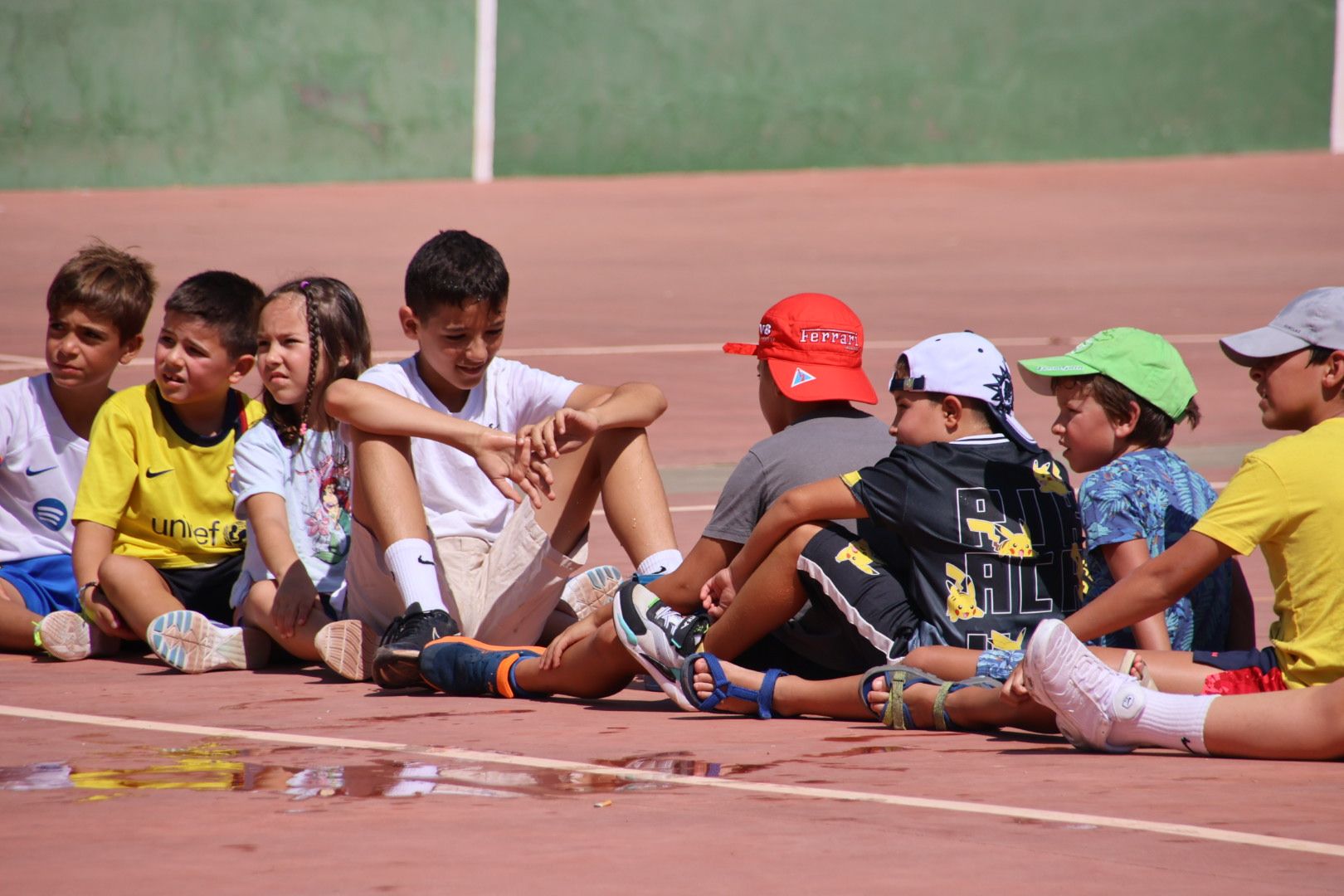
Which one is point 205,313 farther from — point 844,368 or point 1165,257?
point 1165,257

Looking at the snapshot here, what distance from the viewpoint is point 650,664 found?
5.50 m

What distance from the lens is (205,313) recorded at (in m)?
6.63

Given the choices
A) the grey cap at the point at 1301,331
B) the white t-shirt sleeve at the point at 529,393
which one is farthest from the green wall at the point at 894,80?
the grey cap at the point at 1301,331

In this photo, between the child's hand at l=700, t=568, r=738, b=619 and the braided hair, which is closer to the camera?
the child's hand at l=700, t=568, r=738, b=619

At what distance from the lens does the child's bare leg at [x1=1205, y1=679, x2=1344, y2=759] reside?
15.2 ft

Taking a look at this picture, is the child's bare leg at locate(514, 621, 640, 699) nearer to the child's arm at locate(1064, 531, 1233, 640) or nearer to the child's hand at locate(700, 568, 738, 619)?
the child's hand at locate(700, 568, 738, 619)

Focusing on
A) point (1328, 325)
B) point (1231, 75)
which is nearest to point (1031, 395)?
point (1328, 325)

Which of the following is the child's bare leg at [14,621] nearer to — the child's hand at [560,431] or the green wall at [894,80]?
the child's hand at [560,431]

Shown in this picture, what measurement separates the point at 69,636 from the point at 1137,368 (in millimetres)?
3408

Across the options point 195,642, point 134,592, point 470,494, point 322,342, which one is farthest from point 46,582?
point 470,494

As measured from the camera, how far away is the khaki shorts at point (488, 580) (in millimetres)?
6000

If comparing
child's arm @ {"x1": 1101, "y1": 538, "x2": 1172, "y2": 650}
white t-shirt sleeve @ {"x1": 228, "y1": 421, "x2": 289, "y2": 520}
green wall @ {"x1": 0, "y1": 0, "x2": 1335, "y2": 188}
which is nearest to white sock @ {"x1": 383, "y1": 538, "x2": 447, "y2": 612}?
white t-shirt sleeve @ {"x1": 228, "y1": 421, "x2": 289, "y2": 520}

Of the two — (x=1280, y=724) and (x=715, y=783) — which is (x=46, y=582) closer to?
(x=715, y=783)

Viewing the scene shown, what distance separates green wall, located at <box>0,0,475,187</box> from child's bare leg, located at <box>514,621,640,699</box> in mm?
19813
